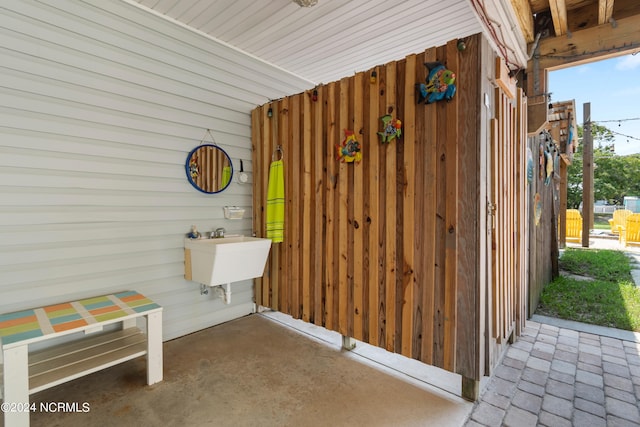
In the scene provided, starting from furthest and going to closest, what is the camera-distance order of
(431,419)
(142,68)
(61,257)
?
(142,68)
(61,257)
(431,419)

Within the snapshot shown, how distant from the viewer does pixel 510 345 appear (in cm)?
283

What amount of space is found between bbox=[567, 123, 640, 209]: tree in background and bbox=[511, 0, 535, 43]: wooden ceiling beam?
54.6ft

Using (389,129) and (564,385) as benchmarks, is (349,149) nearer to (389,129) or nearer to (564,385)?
(389,129)

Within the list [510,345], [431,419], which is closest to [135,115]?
[431,419]

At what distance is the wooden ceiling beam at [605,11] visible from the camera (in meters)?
2.90

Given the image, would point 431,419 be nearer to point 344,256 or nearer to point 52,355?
point 344,256

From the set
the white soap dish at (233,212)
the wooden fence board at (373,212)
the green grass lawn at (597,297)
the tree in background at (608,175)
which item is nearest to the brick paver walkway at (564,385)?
the green grass lawn at (597,297)

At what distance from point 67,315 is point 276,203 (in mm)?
1890

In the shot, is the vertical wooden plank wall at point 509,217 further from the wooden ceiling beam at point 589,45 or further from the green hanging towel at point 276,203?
the green hanging towel at point 276,203

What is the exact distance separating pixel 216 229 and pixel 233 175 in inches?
25.6

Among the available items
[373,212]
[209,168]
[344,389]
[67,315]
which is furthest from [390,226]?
[67,315]

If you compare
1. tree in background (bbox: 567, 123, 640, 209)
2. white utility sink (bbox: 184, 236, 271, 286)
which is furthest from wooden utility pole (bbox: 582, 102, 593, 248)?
tree in background (bbox: 567, 123, 640, 209)

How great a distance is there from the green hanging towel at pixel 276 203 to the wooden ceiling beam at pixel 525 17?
9.56 feet

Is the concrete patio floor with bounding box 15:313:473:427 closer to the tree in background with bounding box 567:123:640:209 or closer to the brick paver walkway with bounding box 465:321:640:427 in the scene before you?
the brick paver walkway with bounding box 465:321:640:427
